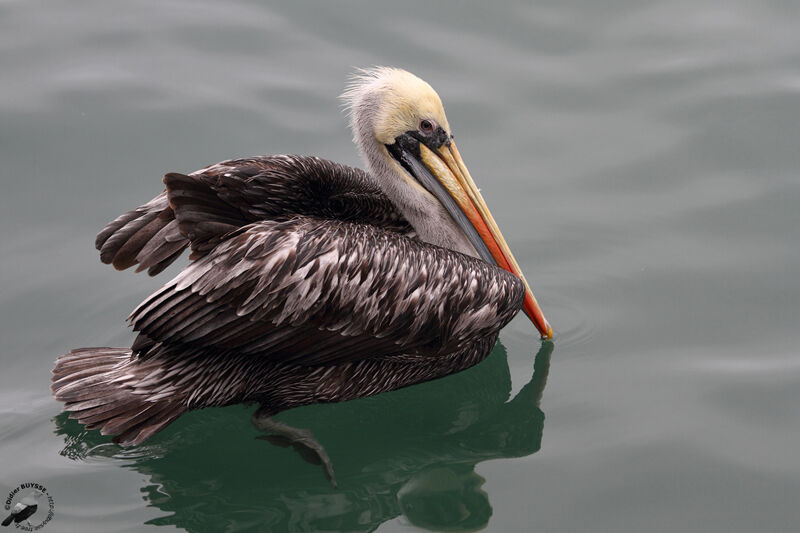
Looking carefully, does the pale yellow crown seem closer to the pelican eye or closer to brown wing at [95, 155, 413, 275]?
the pelican eye

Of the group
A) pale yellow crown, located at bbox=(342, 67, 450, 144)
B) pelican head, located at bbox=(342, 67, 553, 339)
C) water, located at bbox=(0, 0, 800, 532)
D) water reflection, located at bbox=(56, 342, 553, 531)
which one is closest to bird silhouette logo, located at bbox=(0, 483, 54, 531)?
water, located at bbox=(0, 0, 800, 532)

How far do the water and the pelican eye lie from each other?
1099mm

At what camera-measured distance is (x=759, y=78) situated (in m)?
6.68

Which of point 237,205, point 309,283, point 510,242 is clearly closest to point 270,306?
point 309,283

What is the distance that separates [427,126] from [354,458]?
58.7 inches

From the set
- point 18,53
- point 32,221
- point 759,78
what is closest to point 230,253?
point 32,221

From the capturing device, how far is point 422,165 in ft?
15.8

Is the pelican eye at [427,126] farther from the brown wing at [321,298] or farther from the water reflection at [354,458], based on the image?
the water reflection at [354,458]

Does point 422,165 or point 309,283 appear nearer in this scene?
point 309,283

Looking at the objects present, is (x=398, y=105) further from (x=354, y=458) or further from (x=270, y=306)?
(x=354, y=458)

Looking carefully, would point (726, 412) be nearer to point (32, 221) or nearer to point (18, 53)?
point (32, 221)

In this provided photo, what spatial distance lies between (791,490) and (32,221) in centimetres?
402

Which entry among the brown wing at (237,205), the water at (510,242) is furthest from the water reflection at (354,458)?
the brown wing at (237,205)

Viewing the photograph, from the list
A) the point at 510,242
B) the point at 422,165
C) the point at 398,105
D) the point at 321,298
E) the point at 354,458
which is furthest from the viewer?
the point at 510,242
